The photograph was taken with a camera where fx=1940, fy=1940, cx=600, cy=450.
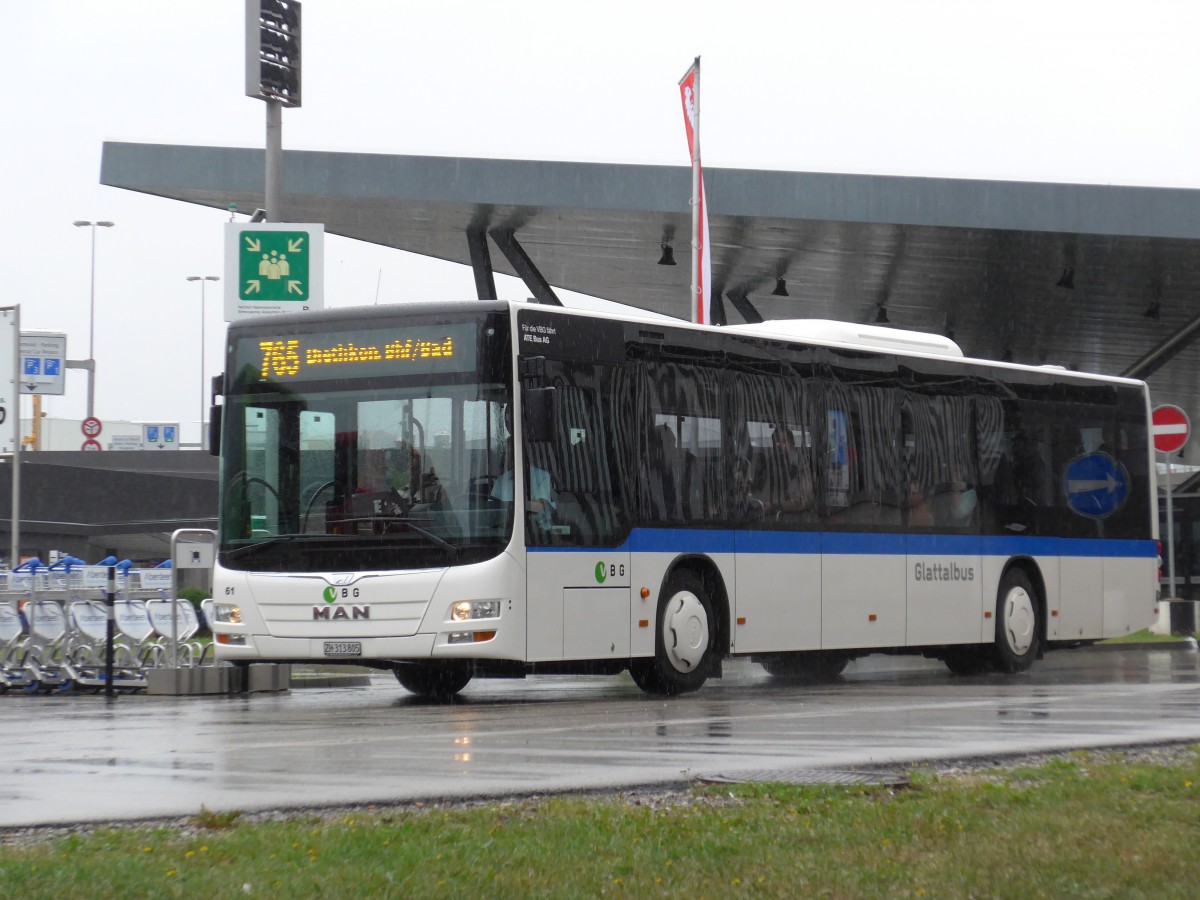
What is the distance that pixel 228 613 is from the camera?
Result: 15445 mm

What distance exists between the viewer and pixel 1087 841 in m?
6.54

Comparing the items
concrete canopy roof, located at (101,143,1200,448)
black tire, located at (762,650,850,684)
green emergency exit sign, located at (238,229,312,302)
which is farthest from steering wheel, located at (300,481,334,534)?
concrete canopy roof, located at (101,143,1200,448)

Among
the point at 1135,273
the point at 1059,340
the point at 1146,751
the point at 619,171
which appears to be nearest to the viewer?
the point at 1146,751

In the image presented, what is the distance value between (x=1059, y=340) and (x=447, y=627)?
1222 inches

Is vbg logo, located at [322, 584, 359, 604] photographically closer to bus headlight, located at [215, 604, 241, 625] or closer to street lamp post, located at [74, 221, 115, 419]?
bus headlight, located at [215, 604, 241, 625]

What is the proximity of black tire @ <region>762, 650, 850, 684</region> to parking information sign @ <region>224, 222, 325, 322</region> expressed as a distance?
6234 millimetres

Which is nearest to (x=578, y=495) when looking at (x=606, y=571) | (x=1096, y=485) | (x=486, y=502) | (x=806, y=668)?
(x=606, y=571)

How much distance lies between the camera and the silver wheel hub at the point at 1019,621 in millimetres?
20062

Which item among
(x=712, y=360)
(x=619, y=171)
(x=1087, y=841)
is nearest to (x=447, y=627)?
(x=712, y=360)

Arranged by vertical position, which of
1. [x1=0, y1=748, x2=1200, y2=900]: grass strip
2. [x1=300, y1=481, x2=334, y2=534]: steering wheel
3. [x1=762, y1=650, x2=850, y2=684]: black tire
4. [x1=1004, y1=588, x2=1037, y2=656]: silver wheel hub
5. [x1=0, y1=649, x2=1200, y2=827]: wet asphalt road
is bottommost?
[x1=762, y1=650, x2=850, y2=684]: black tire

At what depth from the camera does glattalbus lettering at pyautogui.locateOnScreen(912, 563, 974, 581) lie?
61.5 ft

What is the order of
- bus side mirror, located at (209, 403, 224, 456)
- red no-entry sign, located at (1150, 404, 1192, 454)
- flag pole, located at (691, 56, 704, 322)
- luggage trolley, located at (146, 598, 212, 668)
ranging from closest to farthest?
bus side mirror, located at (209, 403, 224, 456) < luggage trolley, located at (146, 598, 212, 668) < flag pole, located at (691, 56, 704, 322) < red no-entry sign, located at (1150, 404, 1192, 454)

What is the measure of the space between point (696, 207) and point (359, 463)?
1171cm

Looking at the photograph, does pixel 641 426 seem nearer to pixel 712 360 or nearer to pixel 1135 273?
pixel 712 360
